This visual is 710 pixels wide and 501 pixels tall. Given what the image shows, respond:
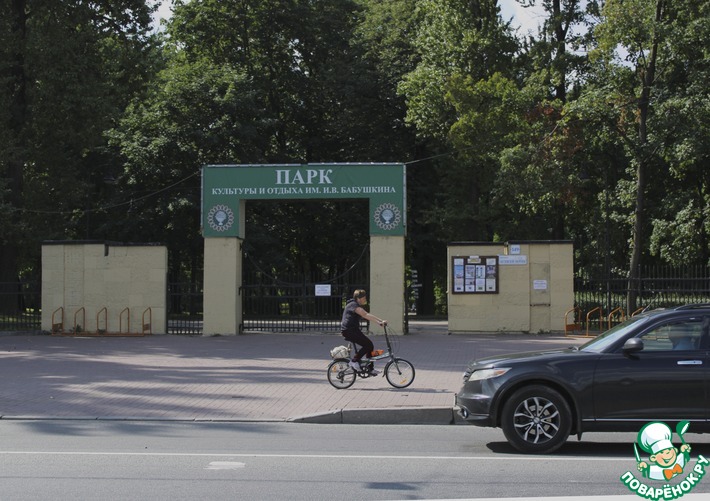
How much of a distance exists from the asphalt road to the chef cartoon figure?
0.26 m

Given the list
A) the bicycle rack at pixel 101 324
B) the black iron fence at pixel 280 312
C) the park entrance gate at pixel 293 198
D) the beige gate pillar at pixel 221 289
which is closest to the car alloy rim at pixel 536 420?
the park entrance gate at pixel 293 198

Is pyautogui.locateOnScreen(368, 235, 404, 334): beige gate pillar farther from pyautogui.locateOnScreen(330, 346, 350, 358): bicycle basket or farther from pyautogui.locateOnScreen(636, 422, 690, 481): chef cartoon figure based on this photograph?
pyautogui.locateOnScreen(636, 422, 690, 481): chef cartoon figure

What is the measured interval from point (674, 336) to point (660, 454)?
153cm

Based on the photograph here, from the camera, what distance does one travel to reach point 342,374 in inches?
547

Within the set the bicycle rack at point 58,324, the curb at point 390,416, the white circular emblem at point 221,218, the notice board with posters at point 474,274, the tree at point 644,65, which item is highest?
the tree at point 644,65

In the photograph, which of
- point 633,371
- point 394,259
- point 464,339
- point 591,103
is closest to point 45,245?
point 394,259

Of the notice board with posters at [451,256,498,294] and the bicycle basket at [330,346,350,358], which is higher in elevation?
the notice board with posters at [451,256,498,294]

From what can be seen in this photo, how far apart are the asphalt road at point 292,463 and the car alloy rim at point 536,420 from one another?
26cm

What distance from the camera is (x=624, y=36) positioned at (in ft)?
91.6

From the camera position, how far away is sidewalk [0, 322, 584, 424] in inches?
467

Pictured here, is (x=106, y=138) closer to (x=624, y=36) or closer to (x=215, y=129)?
(x=215, y=129)

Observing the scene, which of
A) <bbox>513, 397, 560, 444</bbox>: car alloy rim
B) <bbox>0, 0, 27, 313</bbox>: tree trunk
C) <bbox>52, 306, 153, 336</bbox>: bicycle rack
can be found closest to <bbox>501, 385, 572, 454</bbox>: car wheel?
<bbox>513, 397, 560, 444</bbox>: car alloy rim

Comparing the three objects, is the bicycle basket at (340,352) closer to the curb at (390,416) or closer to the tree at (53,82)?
the curb at (390,416)

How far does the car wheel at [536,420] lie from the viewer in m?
8.95
